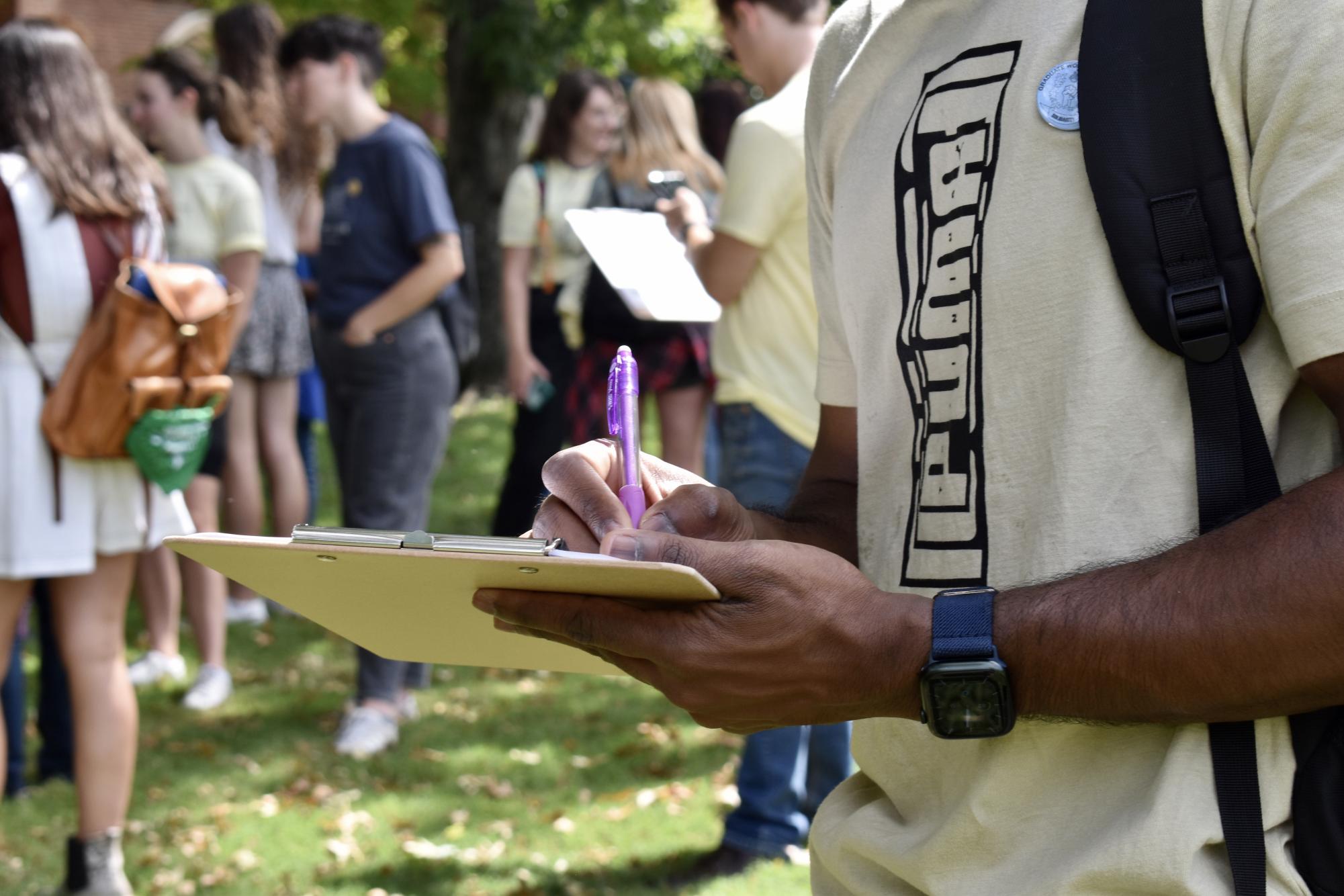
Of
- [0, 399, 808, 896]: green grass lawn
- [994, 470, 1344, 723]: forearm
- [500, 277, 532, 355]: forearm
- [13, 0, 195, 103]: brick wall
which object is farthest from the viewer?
[13, 0, 195, 103]: brick wall

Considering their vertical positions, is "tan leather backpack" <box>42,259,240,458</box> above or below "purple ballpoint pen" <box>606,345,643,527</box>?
below

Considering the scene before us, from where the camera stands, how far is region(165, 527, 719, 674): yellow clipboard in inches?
43.9

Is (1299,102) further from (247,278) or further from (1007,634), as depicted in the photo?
(247,278)

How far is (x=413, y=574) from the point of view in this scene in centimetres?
119

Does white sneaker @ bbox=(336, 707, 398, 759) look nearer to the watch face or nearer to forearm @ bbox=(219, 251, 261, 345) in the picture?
forearm @ bbox=(219, 251, 261, 345)

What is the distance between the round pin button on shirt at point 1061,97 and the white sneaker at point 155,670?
5999 mm

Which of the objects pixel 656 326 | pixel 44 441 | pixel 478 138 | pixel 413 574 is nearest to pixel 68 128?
pixel 44 441

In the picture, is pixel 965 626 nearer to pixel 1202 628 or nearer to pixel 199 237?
pixel 1202 628

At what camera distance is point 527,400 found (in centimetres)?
702

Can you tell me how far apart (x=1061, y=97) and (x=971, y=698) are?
0.54 meters

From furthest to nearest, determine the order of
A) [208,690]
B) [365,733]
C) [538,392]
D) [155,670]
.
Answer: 1. [538,392]
2. [155,670]
3. [208,690]
4. [365,733]

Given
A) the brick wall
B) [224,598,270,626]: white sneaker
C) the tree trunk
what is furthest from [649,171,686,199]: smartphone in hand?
the brick wall

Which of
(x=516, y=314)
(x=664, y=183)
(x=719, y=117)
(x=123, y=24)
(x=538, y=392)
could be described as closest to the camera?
(x=664, y=183)

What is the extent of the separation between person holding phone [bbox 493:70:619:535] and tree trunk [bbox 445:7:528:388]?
6.22 m
